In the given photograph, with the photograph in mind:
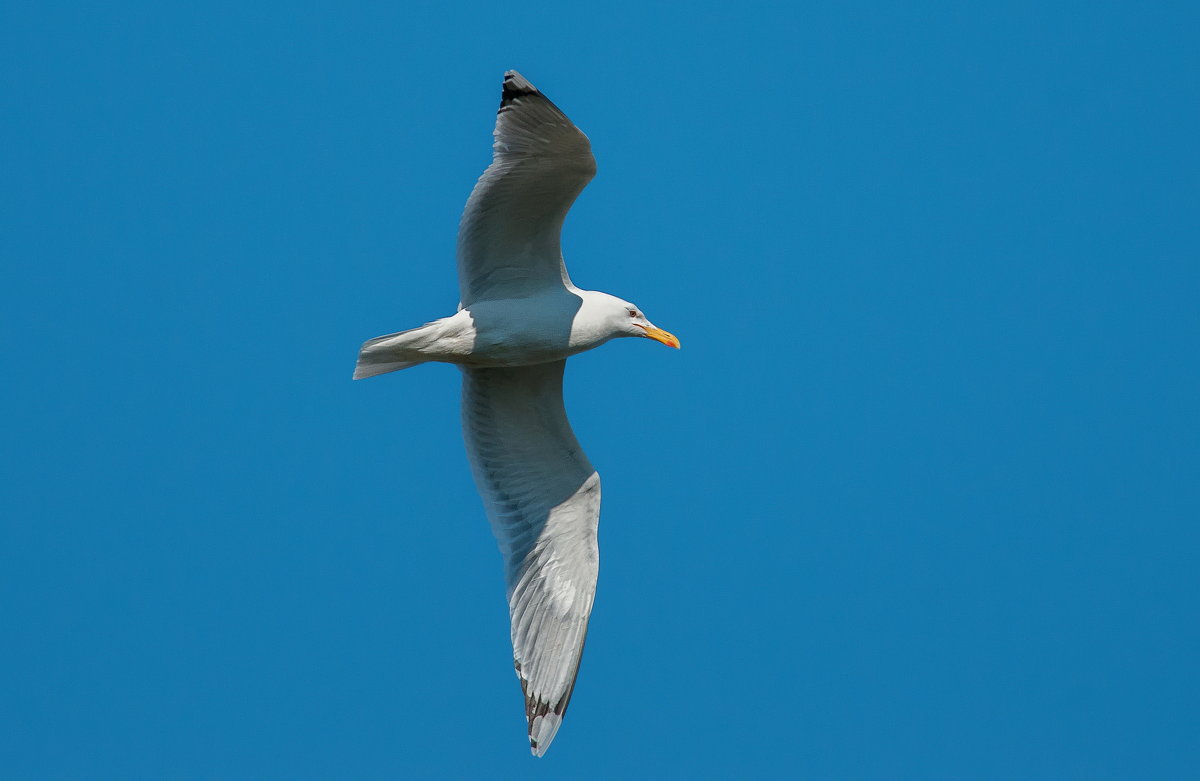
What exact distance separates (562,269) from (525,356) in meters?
0.62

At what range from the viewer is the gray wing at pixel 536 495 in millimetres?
9242

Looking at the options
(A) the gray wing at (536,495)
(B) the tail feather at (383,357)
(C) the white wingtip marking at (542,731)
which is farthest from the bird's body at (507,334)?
(C) the white wingtip marking at (542,731)

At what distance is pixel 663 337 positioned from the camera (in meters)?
9.21

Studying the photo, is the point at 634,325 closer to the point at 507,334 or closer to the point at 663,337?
the point at 663,337

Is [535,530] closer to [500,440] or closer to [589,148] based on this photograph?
[500,440]

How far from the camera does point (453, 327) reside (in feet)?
27.8

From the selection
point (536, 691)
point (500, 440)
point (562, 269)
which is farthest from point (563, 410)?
point (536, 691)

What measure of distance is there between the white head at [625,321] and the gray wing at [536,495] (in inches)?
25.2

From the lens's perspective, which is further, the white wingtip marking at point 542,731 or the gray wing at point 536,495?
the gray wing at point 536,495

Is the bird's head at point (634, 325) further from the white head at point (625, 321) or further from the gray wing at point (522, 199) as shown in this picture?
the gray wing at point (522, 199)

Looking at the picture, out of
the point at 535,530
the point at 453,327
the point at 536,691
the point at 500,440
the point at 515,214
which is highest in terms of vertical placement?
the point at 515,214

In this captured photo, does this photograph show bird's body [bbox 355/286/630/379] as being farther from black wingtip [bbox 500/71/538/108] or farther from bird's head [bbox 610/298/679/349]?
black wingtip [bbox 500/71/538/108]

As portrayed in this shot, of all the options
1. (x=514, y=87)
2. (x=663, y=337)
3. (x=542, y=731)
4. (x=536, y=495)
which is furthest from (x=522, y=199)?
(x=542, y=731)

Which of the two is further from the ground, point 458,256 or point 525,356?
point 458,256
